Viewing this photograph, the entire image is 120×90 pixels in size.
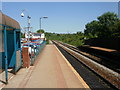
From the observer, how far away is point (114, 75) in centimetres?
1063

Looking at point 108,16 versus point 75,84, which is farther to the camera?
point 108,16

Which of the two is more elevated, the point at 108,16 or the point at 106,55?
the point at 108,16

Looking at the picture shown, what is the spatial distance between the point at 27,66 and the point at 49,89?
5.38 meters

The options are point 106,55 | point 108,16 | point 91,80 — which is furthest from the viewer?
point 108,16

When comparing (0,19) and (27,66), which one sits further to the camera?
(27,66)

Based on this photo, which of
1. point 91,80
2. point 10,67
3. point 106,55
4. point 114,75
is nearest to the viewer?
point 91,80

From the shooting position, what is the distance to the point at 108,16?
219ft

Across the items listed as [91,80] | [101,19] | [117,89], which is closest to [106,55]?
[91,80]

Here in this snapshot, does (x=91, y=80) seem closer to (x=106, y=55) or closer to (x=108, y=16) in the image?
(x=106, y=55)

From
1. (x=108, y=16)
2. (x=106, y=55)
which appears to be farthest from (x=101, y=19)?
(x=106, y=55)

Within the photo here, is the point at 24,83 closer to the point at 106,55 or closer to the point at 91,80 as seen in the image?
the point at 91,80

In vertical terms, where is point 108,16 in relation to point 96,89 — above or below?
above

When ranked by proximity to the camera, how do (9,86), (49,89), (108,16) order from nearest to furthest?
1. (49,89)
2. (9,86)
3. (108,16)

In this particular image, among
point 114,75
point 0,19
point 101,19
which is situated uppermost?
point 101,19
